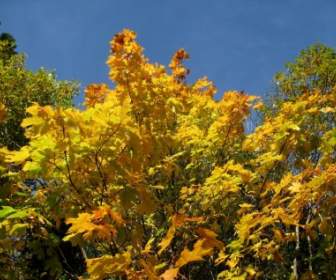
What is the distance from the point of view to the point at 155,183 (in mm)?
9086

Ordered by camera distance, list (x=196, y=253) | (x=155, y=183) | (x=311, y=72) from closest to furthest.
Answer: (x=196, y=253) < (x=155, y=183) < (x=311, y=72)

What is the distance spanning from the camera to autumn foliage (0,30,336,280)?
209 inches

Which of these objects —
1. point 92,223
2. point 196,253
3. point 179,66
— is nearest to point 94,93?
point 179,66

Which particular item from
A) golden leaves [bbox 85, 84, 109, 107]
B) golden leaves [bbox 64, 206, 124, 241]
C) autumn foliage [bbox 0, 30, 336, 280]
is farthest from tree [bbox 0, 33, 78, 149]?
golden leaves [bbox 64, 206, 124, 241]

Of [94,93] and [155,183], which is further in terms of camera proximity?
[94,93]

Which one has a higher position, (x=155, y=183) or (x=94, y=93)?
(x=94, y=93)

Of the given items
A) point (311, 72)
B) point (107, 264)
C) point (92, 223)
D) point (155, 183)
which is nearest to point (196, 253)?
point (107, 264)

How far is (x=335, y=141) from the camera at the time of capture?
17.7 feet

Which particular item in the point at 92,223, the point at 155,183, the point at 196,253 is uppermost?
the point at 155,183

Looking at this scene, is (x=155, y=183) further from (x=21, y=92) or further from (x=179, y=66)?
(x=21, y=92)

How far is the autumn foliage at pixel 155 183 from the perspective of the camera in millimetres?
5305

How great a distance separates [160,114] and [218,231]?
2.19 meters

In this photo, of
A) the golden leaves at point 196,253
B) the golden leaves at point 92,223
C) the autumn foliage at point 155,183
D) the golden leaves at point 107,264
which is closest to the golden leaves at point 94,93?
the autumn foliage at point 155,183

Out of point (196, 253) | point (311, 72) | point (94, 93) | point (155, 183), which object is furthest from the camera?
point (311, 72)
